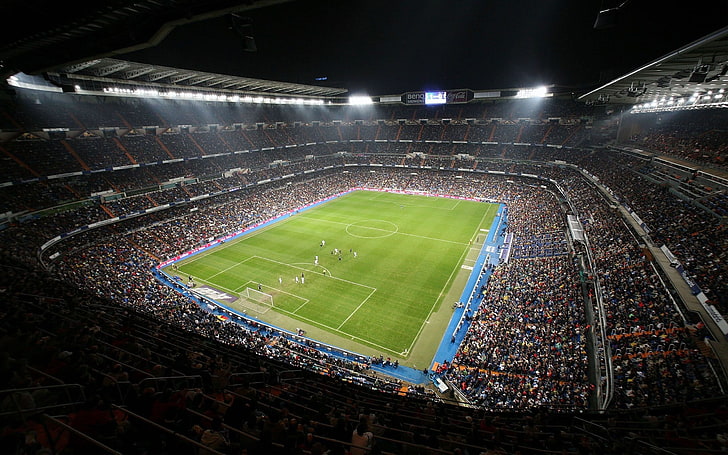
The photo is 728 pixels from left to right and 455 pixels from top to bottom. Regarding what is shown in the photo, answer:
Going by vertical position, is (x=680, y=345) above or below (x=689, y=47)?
below

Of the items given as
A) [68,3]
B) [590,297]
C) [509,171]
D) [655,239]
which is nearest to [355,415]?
[68,3]

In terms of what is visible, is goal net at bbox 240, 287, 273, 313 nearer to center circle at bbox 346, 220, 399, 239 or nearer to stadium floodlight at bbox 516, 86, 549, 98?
center circle at bbox 346, 220, 399, 239

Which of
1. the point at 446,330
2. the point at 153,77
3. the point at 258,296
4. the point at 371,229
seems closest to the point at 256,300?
the point at 258,296

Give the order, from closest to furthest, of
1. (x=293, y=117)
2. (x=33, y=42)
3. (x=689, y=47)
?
(x=33, y=42) → (x=689, y=47) → (x=293, y=117)

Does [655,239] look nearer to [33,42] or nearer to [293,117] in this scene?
[33,42]

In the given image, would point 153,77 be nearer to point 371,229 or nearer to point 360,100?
point 371,229

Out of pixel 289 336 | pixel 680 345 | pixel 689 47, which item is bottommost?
pixel 289 336

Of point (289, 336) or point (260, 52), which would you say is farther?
point (260, 52)
